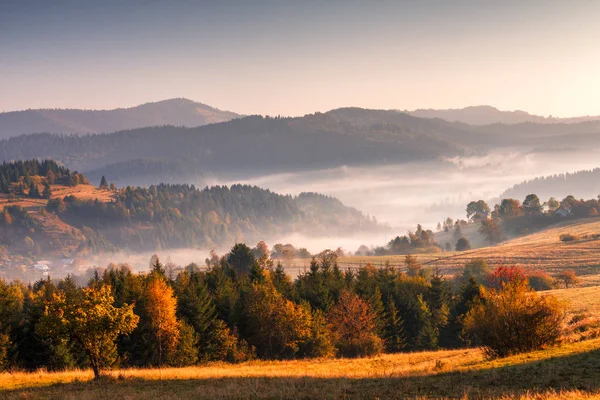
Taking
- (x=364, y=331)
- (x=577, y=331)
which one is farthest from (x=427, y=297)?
(x=577, y=331)

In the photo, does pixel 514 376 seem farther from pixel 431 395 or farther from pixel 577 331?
pixel 577 331

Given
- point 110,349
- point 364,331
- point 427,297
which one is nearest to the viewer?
point 110,349

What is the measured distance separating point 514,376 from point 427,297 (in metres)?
70.3

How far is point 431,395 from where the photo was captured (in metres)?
29.1

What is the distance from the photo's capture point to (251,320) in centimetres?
7688

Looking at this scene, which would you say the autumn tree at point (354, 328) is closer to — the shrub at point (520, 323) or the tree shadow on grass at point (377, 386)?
the shrub at point (520, 323)

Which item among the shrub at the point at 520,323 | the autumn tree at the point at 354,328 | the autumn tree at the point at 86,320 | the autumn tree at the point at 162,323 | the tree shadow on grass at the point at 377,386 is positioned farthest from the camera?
the autumn tree at the point at 354,328

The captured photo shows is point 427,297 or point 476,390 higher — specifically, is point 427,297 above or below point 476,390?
below

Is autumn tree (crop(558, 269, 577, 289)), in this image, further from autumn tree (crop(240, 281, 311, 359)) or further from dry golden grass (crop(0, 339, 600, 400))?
dry golden grass (crop(0, 339, 600, 400))

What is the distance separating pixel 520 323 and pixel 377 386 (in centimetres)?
1675

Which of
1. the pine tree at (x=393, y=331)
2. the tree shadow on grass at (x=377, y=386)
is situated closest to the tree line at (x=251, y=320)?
the pine tree at (x=393, y=331)

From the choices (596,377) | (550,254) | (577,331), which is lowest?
(550,254)

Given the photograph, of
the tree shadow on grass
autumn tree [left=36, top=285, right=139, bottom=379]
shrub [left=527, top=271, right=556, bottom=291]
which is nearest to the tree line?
autumn tree [left=36, top=285, right=139, bottom=379]

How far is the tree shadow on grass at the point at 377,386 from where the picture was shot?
29375 mm
